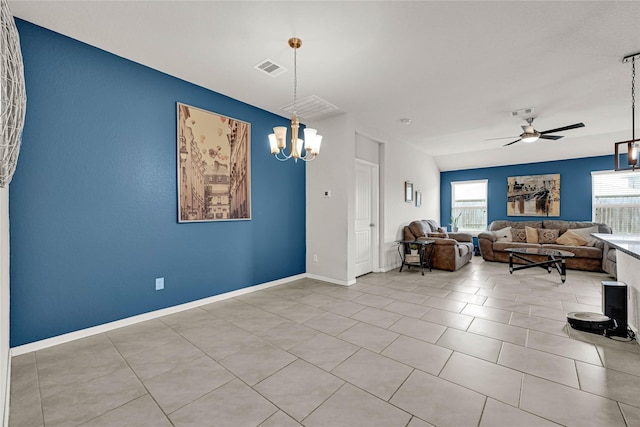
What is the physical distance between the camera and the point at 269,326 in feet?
9.46

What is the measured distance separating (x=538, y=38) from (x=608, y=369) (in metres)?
2.79

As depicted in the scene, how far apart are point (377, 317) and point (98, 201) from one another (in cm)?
309

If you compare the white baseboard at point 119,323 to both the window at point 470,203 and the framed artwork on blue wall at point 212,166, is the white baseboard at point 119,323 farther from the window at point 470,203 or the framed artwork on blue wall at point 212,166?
the window at point 470,203

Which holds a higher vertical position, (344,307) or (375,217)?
(375,217)

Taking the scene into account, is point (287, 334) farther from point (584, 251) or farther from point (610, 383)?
point (584, 251)

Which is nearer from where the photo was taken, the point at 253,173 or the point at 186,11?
the point at 186,11

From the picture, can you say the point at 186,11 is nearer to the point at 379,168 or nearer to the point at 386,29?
the point at 386,29

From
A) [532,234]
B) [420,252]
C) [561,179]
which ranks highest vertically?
[561,179]

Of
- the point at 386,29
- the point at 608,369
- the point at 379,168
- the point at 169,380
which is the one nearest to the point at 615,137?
the point at 379,168

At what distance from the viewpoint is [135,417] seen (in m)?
1.61

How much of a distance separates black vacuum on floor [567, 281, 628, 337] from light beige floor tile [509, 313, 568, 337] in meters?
0.16

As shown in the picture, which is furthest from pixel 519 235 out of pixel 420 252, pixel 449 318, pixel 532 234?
pixel 449 318

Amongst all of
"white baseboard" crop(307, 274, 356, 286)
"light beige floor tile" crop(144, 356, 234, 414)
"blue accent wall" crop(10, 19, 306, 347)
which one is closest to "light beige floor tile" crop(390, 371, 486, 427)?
"light beige floor tile" crop(144, 356, 234, 414)

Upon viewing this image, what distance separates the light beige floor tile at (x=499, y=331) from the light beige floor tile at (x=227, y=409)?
2.13 meters
